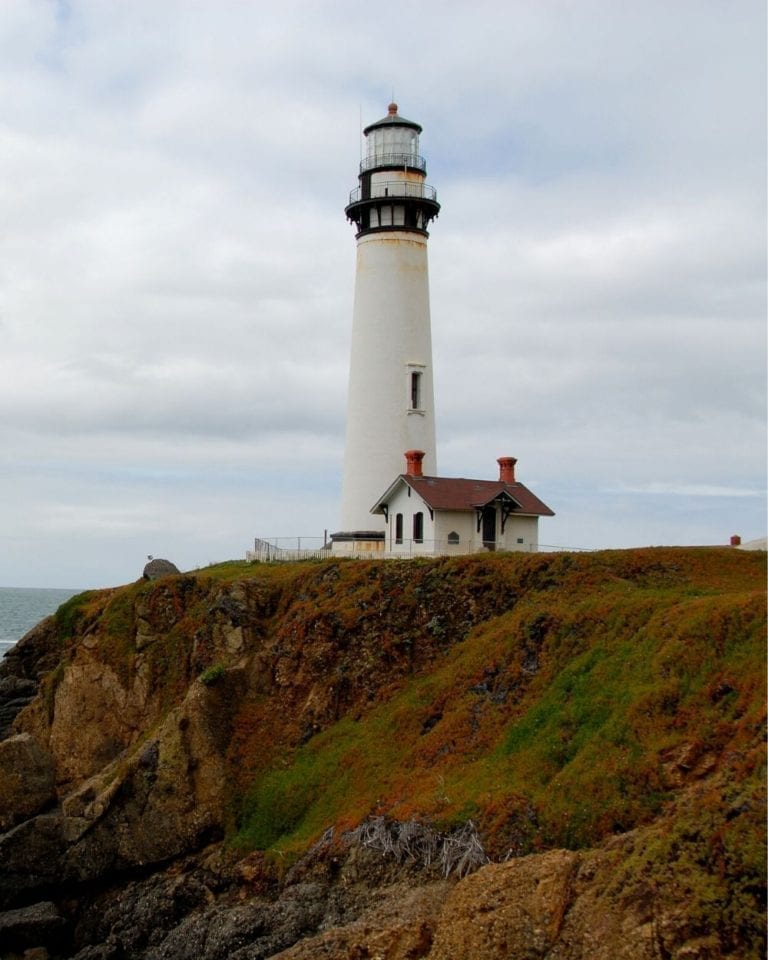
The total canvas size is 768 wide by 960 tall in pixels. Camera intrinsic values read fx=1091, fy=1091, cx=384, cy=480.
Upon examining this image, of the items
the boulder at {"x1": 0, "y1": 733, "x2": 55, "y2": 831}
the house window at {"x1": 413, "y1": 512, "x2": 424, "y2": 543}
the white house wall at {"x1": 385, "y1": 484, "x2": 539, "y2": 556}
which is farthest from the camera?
the house window at {"x1": 413, "y1": 512, "x2": 424, "y2": 543}

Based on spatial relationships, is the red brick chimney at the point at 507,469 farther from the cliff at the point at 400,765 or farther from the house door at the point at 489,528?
the cliff at the point at 400,765

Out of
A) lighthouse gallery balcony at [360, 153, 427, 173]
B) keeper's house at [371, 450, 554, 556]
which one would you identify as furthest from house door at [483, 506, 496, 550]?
lighthouse gallery balcony at [360, 153, 427, 173]

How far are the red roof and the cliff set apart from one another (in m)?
4.89

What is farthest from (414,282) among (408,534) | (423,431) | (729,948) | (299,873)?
(729,948)

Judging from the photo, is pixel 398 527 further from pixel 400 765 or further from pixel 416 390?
pixel 400 765

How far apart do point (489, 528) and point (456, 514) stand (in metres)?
1.45

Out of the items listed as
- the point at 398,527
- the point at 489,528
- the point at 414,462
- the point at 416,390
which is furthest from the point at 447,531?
the point at 416,390

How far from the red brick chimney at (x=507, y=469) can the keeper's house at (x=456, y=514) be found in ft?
1.83

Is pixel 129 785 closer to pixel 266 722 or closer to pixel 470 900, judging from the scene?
pixel 266 722

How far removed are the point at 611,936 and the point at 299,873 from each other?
29.2 feet

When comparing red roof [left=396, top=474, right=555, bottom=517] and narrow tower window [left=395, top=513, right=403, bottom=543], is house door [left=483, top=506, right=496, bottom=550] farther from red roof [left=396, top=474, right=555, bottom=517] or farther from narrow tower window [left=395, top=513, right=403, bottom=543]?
narrow tower window [left=395, top=513, right=403, bottom=543]

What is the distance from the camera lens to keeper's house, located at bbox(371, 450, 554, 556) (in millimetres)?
37500

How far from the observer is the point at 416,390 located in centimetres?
4222

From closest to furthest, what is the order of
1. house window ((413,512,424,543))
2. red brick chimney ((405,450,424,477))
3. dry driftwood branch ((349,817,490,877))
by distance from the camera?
dry driftwood branch ((349,817,490,877))
house window ((413,512,424,543))
red brick chimney ((405,450,424,477))
